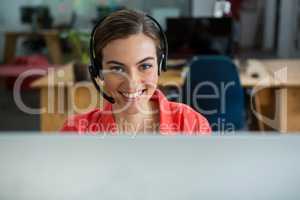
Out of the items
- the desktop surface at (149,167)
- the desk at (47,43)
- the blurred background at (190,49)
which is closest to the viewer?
the desktop surface at (149,167)

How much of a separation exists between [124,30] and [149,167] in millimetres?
532

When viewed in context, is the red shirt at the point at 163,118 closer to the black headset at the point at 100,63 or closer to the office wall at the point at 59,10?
the black headset at the point at 100,63

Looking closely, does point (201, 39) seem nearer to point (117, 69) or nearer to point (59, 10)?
point (59, 10)

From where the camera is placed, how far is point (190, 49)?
268 centimetres

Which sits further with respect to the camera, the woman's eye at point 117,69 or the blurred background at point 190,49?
the blurred background at point 190,49

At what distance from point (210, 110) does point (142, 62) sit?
10.1 inches

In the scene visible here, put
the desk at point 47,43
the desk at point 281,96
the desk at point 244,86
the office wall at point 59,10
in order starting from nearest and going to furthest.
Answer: the desk at point 244,86, the desk at point 281,96, the desk at point 47,43, the office wall at point 59,10

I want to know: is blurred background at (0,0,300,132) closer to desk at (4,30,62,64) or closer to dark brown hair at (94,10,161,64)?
desk at (4,30,62,64)

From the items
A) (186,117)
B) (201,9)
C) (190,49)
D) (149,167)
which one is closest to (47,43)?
(190,49)

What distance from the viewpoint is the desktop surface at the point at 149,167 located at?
1.97 feet

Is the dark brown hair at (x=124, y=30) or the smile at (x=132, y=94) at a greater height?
the dark brown hair at (x=124, y=30)

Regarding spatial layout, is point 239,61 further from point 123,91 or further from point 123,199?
point 123,199

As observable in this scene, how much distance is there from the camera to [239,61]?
2.74 meters

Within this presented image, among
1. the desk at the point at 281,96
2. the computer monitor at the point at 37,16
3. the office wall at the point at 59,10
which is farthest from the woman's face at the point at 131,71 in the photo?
the computer monitor at the point at 37,16
